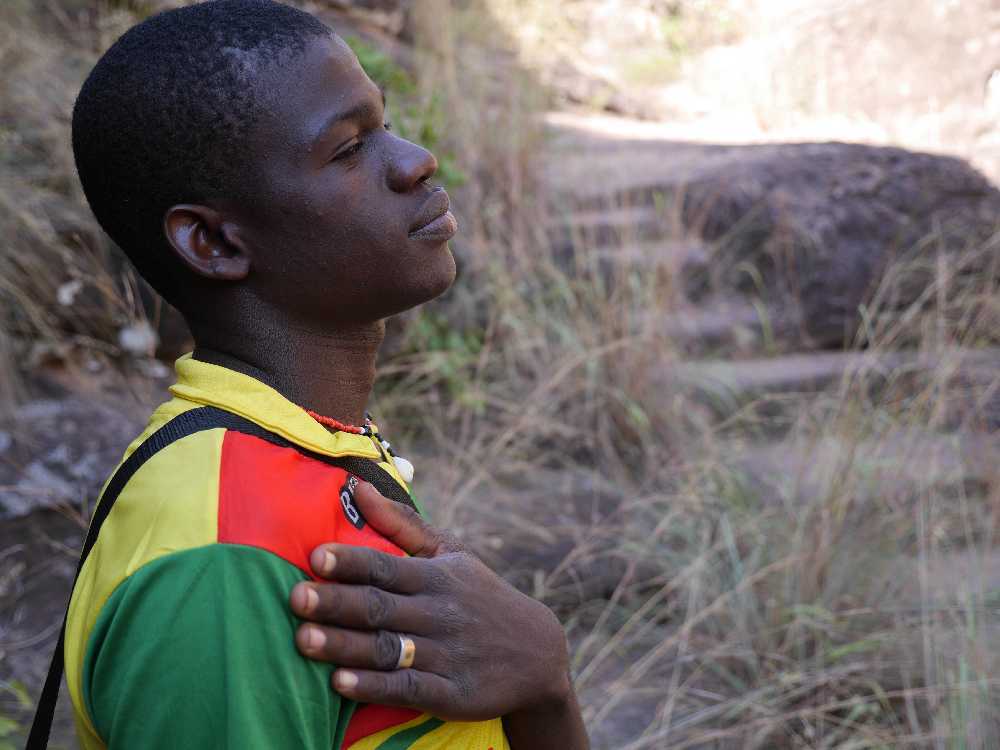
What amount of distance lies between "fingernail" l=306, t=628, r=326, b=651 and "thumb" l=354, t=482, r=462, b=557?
0.18 meters

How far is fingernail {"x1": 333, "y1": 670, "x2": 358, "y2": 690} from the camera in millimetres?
998

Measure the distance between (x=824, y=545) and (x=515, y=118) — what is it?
3.58 meters

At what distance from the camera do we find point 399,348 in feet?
14.3

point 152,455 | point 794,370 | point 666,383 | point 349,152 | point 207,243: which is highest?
point 349,152

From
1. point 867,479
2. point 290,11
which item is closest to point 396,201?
point 290,11

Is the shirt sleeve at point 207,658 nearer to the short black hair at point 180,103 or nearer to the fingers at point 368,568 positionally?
the fingers at point 368,568

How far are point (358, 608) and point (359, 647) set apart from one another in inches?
1.5

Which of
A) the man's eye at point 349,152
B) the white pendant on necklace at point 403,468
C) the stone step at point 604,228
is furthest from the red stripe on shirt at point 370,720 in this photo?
the stone step at point 604,228

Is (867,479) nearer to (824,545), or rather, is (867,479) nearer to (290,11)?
(824,545)

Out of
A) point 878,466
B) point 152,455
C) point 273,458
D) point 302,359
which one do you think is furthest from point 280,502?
point 878,466

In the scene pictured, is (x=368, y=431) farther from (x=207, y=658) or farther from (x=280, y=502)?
(x=207, y=658)

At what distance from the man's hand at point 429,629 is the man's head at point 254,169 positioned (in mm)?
273

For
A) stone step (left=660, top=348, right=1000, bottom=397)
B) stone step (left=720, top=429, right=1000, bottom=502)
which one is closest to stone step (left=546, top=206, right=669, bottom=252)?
stone step (left=660, top=348, right=1000, bottom=397)

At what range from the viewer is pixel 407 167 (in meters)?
1.24
